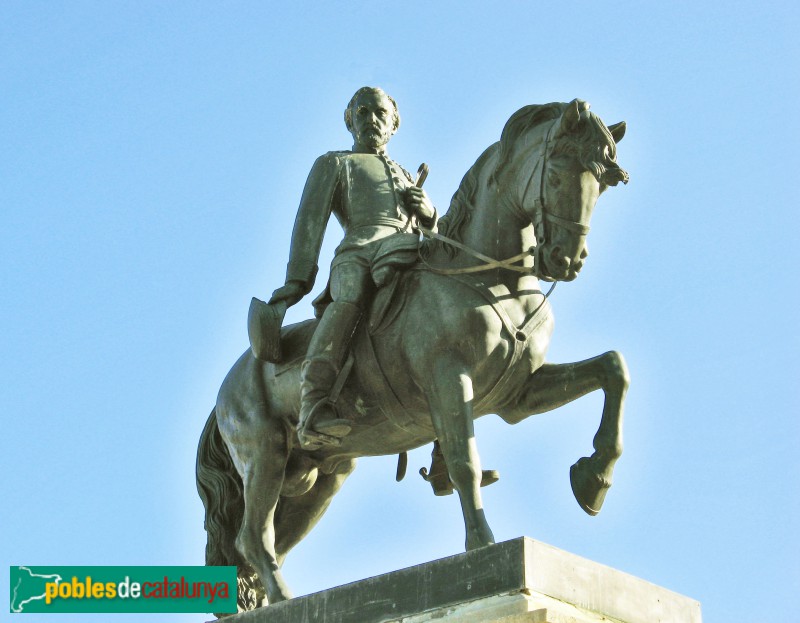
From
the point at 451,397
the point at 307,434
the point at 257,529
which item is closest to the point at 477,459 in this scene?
the point at 451,397

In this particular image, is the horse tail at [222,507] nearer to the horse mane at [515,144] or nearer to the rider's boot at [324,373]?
the rider's boot at [324,373]

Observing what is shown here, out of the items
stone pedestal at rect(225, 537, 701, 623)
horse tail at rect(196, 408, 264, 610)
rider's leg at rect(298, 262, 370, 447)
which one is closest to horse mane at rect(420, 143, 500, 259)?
rider's leg at rect(298, 262, 370, 447)

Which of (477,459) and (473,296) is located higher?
(473,296)

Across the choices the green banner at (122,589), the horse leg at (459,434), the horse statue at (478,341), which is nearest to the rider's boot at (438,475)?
the horse statue at (478,341)

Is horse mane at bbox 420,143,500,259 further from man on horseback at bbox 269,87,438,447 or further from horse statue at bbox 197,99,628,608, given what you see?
man on horseback at bbox 269,87,438,447

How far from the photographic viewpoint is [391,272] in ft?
31.8

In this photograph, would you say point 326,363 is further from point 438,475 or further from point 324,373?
point 438,475

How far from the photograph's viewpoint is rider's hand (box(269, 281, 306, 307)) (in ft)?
33.8

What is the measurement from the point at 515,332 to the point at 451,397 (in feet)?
1.76

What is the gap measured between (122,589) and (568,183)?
13.1ft

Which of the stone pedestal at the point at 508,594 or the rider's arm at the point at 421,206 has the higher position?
the rider's arm at the point at 421,206

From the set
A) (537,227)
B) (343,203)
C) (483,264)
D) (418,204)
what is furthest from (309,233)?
(537,227)

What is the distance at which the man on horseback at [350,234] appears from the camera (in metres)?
9.63

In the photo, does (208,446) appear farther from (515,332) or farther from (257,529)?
(515,332)
